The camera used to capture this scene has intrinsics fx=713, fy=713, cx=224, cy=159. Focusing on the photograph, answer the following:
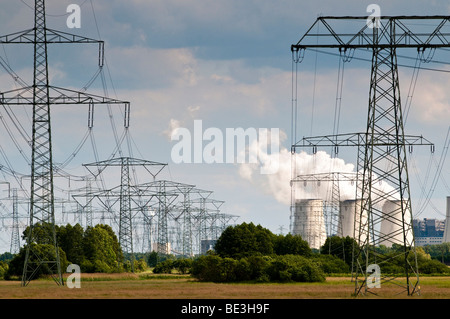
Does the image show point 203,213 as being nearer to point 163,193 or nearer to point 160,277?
point 163,193

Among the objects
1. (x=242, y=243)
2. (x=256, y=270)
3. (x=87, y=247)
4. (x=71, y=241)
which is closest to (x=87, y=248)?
(x=87, y=247)

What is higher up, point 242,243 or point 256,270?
point 242,243

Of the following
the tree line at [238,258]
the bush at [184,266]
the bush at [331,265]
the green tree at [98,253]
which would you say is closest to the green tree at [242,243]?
the tree line at [238,258]

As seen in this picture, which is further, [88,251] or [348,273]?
[88,251]

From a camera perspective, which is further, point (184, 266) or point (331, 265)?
point (184, 266)

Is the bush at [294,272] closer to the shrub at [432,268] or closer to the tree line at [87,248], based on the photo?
the shrub at [432,268]

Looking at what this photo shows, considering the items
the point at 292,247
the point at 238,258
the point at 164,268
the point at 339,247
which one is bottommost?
the point at 164,268

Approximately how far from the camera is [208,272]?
89.4 m

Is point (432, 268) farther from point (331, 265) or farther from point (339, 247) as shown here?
point (339, 247)

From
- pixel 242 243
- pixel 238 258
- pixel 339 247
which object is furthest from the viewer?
pixel 339 247

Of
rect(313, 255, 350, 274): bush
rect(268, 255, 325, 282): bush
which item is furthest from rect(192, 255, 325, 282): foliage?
rect(313, 255, 350, 274): bush

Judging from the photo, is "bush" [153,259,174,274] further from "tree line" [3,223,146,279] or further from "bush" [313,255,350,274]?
"bush" [313,255,350,274]
